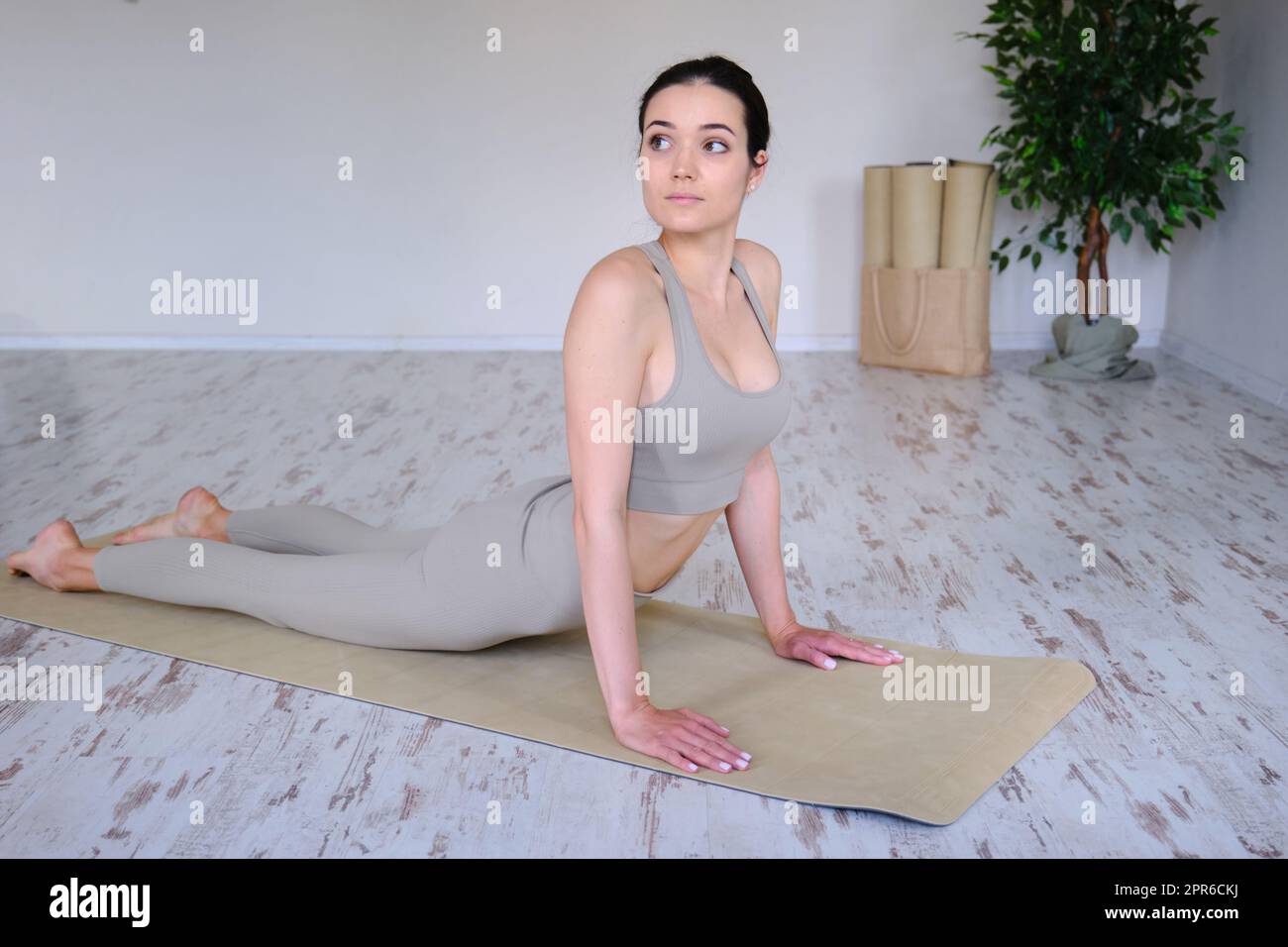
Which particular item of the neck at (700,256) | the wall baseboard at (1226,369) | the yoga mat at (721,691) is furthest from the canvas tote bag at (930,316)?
the neck at (700,256)

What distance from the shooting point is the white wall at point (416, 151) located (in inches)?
195

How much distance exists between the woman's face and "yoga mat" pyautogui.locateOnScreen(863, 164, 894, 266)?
307 centimetres

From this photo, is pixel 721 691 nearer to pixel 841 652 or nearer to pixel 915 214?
pixel 841 652

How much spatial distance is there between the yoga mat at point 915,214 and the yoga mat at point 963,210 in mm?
39

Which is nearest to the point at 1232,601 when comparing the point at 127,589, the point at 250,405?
the point at 127,589

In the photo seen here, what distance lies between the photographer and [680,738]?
165 centimetres

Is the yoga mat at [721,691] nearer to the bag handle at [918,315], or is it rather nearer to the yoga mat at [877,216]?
the bag handle at [918,315]

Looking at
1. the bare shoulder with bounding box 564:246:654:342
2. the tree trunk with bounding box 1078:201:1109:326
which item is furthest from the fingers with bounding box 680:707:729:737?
the tree trunk with bounding box 1078:201:1109:326

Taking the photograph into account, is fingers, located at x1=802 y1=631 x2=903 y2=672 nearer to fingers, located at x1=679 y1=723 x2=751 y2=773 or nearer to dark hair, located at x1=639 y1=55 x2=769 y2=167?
fingers, located at x1=679 y1=723 x2=751 y2=773

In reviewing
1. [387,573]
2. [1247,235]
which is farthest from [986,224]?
[387,573]

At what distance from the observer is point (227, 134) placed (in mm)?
5047

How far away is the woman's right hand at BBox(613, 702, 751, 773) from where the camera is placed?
1.62 metres
